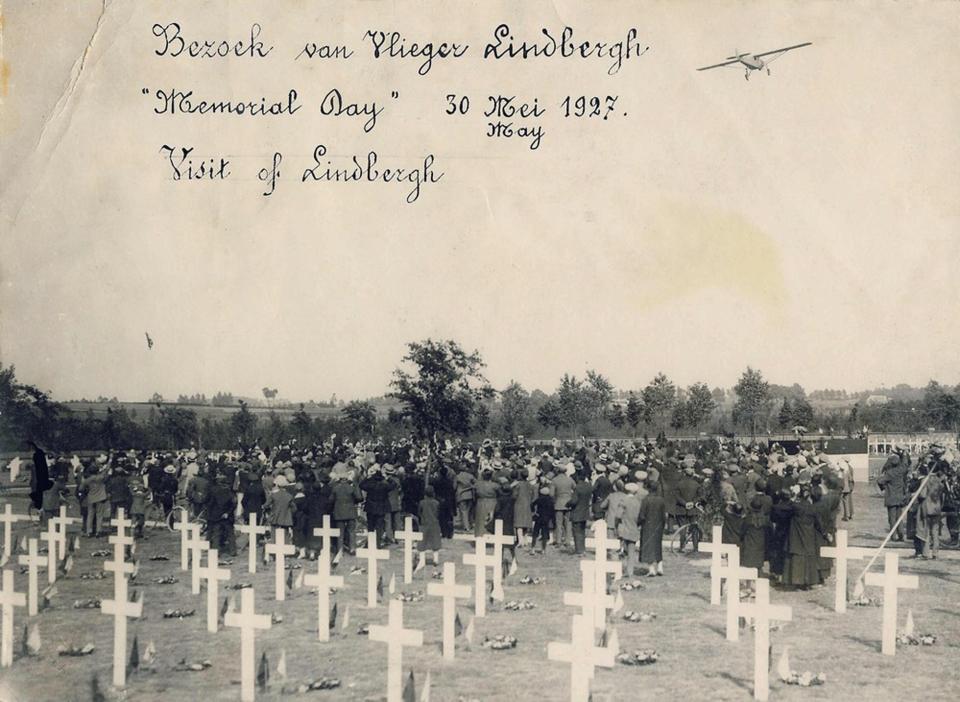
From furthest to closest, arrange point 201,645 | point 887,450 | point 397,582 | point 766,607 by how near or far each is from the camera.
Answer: point 887,450 < point 397,582 < point 201,645 < point 766,607

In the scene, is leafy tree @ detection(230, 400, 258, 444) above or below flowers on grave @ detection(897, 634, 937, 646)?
above

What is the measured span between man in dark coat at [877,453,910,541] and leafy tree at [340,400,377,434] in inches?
271

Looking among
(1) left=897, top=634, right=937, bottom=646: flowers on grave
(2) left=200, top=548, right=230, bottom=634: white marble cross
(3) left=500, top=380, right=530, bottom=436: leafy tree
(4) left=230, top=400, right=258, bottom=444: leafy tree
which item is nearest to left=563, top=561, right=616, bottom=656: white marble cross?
(1) left=897, top=634, right=937, bottom=646: flowers on grave

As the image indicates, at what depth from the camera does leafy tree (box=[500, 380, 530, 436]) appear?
979 centimetres

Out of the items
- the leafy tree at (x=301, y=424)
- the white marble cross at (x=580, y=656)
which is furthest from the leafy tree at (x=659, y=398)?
the leafy tree at (x=301, y=424)

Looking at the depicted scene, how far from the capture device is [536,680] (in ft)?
22.9

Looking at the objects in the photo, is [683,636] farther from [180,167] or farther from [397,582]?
[180,167]

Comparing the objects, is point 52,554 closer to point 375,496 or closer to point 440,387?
point 375,496

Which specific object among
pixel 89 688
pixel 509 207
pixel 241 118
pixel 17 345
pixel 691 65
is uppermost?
pixel 691 65

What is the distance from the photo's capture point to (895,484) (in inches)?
452

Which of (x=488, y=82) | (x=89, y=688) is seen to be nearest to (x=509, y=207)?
(x=488, y=82)

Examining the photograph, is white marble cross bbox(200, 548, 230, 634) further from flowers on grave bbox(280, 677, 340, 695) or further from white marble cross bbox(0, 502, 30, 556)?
white marble cross bbox(0, 502, 30, 556)

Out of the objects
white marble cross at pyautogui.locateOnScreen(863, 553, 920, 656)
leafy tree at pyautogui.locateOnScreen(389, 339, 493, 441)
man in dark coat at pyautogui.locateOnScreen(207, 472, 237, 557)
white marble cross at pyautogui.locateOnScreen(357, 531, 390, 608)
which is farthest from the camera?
man in dark coat at pyautogui.locateOnScreen(207, 472, 237, 557)

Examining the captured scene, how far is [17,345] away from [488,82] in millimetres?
5651
